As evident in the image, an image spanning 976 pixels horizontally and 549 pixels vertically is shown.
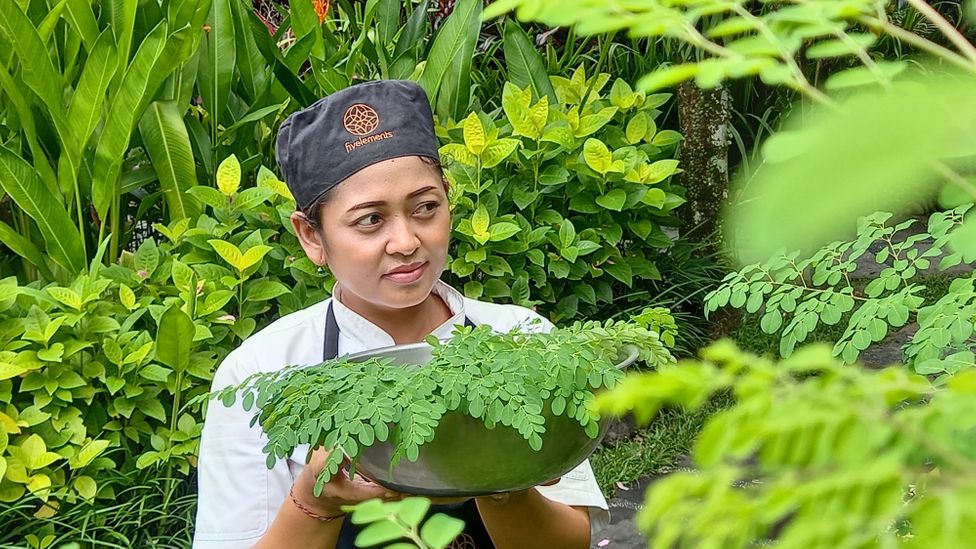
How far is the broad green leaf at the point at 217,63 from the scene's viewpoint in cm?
293

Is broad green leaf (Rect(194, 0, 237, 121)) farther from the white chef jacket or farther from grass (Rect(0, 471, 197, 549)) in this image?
the white chef jacket

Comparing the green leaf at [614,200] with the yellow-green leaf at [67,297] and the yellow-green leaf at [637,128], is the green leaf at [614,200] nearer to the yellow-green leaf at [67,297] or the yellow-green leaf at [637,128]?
the yellow-green leaf at [637,128]

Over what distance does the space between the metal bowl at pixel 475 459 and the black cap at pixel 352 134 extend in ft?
1.99

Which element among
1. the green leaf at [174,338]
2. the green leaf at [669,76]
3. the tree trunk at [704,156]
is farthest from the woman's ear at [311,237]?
the tree trunk at [704,156]

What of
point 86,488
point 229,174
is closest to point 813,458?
point 86,488

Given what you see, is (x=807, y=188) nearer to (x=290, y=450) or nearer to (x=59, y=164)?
(x=290, y=450)

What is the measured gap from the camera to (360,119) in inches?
62.2

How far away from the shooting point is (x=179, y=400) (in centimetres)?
234

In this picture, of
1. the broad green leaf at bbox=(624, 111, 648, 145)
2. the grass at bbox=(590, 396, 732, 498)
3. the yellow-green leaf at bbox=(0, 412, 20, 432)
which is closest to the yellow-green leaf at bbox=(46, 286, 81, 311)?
the yellow-green leaf at bbox=(0, 412, 20, 432)

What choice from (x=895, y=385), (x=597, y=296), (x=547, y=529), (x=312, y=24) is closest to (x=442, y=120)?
(x=312, y=24)

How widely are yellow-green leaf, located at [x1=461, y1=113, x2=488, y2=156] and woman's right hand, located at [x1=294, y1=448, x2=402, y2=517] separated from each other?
159cm

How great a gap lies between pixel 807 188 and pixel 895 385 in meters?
0.09

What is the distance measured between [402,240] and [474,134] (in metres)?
1.36

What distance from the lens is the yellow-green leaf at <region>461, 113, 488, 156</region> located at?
2.82m
